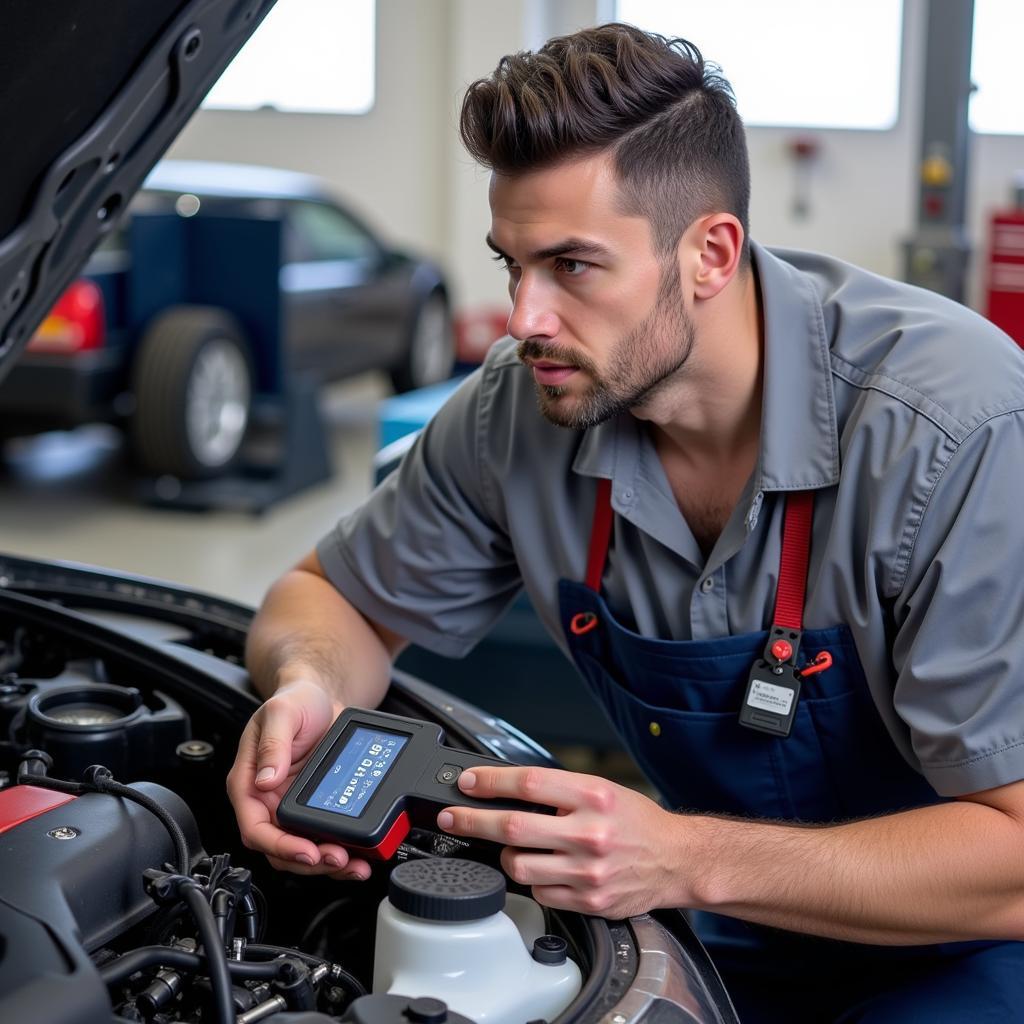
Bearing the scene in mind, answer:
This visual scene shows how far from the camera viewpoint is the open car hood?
116 cm

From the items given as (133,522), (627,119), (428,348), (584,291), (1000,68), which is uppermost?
(1000,68)

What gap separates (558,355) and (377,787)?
1.48ft

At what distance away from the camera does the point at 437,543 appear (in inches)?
62.0

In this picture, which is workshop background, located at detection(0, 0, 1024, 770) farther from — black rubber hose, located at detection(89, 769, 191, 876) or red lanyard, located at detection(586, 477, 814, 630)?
black rubber hose, located at detection(89, 769, 191, 876)

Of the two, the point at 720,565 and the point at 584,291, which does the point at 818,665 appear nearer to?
the point at 720,565

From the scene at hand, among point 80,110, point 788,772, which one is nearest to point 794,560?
point 788,772

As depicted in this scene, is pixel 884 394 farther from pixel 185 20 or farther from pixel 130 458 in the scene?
pixel 130 458

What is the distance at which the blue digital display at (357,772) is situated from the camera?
3.58 feet

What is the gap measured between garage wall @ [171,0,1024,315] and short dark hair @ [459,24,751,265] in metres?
5.58

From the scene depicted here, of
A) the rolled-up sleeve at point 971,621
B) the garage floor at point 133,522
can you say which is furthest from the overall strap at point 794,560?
the garage floor at point 133,522

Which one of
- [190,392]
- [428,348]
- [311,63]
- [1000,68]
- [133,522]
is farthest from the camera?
[311,63]

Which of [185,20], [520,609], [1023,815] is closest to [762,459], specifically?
[1023,815]

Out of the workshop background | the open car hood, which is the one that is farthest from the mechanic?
the workshop background

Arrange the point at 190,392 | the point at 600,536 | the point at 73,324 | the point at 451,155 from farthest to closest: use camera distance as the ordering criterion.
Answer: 1. the point at 451,155
2. the point at 190,392
3. the point at 73,324
4. the point at 600,536
